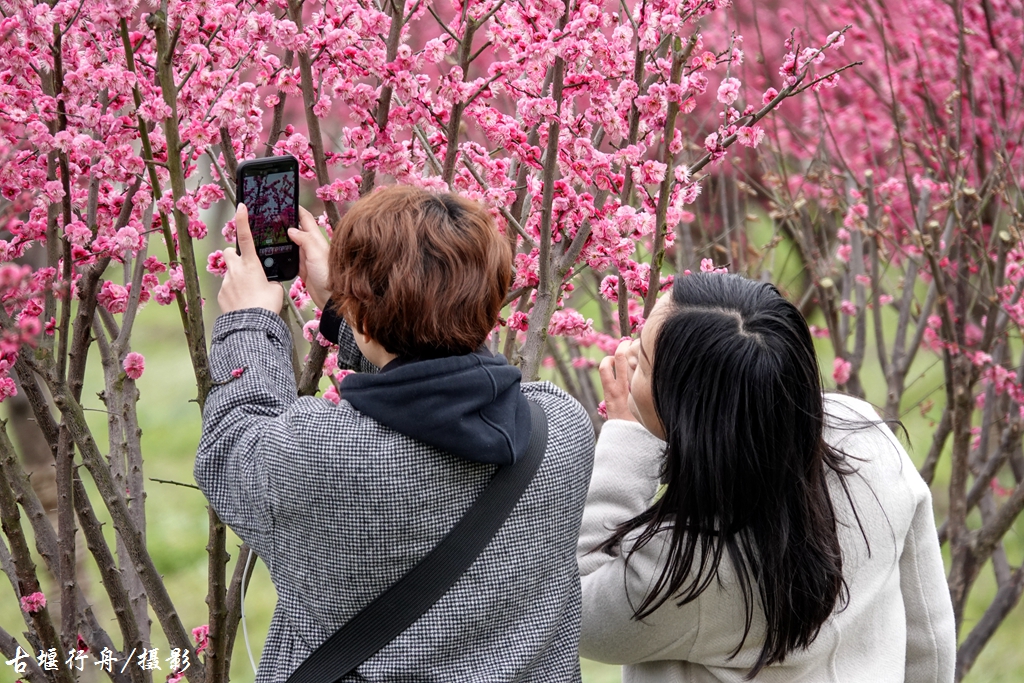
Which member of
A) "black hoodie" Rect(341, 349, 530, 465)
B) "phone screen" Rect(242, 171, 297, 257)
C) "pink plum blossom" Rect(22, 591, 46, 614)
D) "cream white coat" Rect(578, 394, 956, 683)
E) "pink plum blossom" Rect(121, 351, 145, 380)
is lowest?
"pink plum blossom" Rect(22, 591, 46, 614)

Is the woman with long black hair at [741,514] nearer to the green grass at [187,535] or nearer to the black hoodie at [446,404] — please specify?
the black hoodie at [446,404]

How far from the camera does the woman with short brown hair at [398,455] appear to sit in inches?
50.6

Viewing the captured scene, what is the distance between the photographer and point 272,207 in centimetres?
162

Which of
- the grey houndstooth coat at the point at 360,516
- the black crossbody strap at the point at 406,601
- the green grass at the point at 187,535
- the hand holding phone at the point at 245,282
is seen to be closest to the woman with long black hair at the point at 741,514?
the grey houndstooth coat at the point at 360,516

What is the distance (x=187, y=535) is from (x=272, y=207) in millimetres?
4945

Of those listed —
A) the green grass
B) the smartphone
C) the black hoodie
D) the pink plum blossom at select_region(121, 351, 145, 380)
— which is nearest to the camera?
the black hoodie

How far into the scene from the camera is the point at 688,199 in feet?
7.39

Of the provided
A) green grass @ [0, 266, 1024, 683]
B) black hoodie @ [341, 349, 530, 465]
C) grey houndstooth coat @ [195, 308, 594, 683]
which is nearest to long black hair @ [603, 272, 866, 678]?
grey houndstooth coat @ [195, 308, 594, 683]

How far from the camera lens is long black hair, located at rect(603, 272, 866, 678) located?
1.46 m

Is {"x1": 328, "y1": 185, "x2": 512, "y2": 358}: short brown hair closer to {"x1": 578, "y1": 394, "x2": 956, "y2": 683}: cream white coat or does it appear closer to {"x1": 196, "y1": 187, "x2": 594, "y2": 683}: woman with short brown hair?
{"x1": 196, "y1": 187, "x2": 594, "y2": 683}: woman with short brown hair

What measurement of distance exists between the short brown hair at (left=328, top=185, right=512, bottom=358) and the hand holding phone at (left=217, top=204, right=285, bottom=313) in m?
0.17

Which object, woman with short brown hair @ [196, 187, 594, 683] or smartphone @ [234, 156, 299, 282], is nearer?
woman with short brown hair @ [196, 187, 594, 683]

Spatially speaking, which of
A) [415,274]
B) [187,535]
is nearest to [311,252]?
[415,274]

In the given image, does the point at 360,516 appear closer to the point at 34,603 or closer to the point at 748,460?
the point at 748,460
